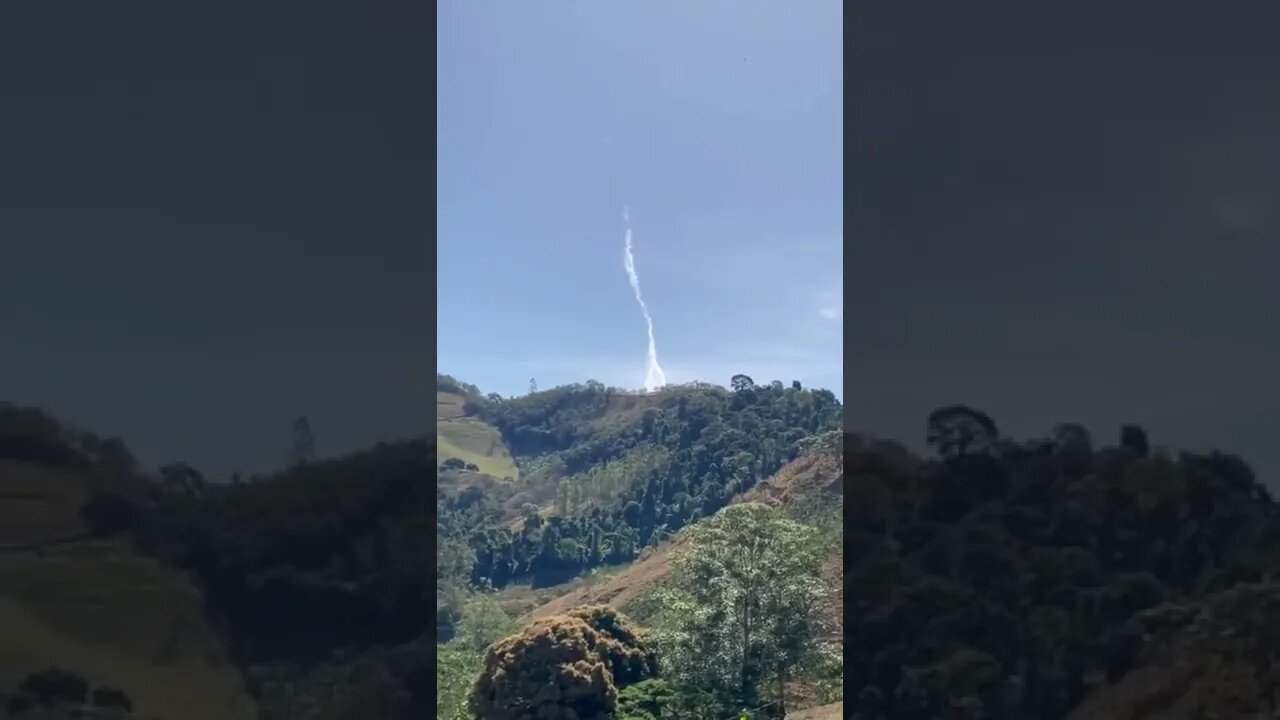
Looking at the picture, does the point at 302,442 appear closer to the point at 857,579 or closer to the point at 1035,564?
the point at 857,579

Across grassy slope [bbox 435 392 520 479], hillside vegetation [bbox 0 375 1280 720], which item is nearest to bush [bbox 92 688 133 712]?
hillside vegetation [bbox 0 375 1280 720]

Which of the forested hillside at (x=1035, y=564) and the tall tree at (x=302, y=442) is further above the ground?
the tall tree at (x=302, y=442)

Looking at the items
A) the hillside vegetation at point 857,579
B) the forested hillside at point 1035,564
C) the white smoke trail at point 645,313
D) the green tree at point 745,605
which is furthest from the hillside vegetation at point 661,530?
the forested hillside at point 1035,564

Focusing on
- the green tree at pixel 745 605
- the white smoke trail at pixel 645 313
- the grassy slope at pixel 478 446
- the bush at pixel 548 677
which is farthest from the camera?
the grassy slope at pixel 478 446

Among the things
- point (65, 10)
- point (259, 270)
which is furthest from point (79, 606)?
point (65, 10)

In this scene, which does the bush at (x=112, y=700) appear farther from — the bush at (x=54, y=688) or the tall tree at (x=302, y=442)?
the tall tree at (x=302, y=442)

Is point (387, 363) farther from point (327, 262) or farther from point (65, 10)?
point (65, 10)

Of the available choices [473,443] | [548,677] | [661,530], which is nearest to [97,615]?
[548,677]
